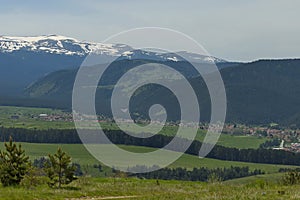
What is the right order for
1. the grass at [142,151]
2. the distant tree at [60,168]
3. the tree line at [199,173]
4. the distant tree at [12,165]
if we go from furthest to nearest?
the grass at [142,151], the tree line at [199,173], the distant tree at [60,168], the distant tree at [12,165]

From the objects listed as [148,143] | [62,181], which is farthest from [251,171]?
[62,181]

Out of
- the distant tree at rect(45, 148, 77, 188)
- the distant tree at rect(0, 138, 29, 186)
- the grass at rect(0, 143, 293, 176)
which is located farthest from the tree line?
the distant tree at rect(0, 138, 29, 186)

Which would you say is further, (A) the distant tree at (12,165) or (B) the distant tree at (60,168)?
(B) the distant tree at (60,168)

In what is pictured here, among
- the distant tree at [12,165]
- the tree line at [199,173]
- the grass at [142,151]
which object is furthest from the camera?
the grass at [142,151]

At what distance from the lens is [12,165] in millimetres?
34500

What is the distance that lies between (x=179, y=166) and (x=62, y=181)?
4009 inches

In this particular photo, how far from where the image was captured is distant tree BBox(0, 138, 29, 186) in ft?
113

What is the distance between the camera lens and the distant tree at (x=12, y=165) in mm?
34344

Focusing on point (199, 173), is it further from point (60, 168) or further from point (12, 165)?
point (12, 165)

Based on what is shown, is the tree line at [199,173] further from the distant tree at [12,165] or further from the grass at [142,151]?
the distant tree at [12,165]

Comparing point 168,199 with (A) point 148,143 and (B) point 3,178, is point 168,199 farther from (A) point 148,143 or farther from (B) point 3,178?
(A) point 148,143

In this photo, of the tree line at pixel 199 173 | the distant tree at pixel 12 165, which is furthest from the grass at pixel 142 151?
the distant tree at pixel 12 165

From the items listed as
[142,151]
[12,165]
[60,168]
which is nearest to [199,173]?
[142,151]

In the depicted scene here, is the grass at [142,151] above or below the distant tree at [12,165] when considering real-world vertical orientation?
below
